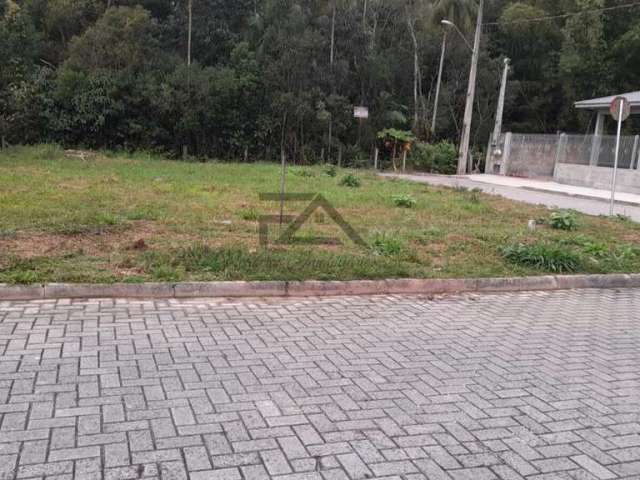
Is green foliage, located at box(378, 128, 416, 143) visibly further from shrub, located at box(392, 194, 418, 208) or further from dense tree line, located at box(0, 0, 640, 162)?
shrub, located at box(392, 194, 418, 208)

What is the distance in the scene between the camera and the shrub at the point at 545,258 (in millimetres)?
7980

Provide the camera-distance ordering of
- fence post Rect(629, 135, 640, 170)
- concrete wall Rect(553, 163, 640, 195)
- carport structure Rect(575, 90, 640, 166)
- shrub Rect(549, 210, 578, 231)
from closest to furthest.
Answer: shrub Rect(549, 210, 578, 231) < concrete wall Rect(553, 163, 640, 195) < fence post Rect(629, 135, 640, 170) < carport structure Rect(575, 90, 640, 166)

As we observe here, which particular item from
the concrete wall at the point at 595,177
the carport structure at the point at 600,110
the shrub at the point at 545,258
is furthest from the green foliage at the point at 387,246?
the carport structure at the point at 600,110

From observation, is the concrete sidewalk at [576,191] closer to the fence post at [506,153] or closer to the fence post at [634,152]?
the fence post at [634,152]

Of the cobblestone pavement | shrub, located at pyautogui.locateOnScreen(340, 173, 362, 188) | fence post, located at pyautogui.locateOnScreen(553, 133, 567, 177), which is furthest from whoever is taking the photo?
fence post, located at pyautogui.locateOnScreen(553, 133, 567, 177)

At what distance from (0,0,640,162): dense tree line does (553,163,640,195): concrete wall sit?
28.0ft

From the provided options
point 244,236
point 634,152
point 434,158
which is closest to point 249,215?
point 244,236

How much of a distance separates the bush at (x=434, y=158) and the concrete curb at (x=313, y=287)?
21.9 m

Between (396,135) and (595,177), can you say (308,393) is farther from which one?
(396,135)

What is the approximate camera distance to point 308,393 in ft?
12.7

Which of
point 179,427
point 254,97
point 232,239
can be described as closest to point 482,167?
point 254,97

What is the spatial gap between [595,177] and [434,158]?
8.33 m

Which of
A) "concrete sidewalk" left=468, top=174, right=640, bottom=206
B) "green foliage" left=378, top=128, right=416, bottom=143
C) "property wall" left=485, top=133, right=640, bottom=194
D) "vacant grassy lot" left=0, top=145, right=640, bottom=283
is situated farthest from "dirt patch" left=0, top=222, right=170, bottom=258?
"green foliage" left=378, top=128, right=416, bottom=143

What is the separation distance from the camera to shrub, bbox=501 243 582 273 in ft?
26.2
